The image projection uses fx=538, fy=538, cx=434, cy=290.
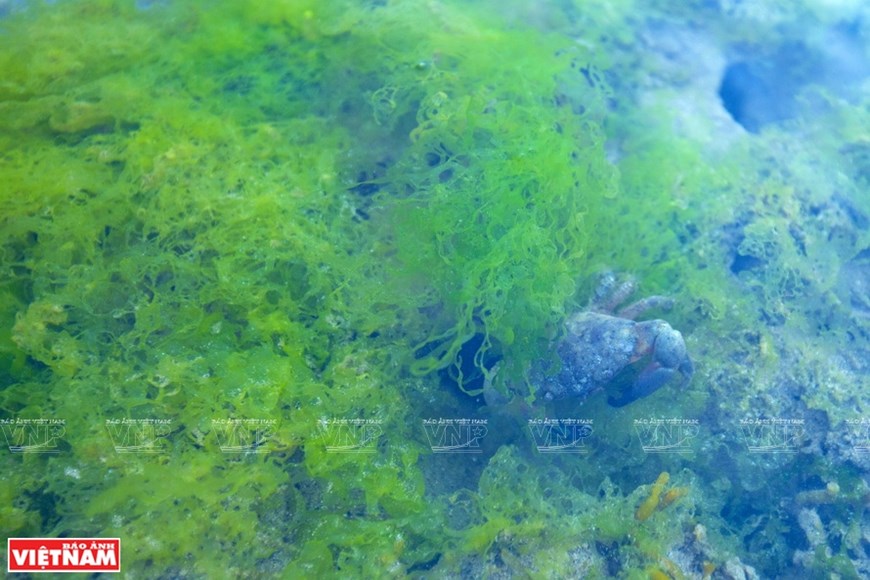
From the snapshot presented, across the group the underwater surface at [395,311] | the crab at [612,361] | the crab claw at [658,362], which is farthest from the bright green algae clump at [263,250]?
the crab claw at [658,362]

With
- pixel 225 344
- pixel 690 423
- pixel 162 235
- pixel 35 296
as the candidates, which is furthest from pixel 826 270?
pixel 35 296

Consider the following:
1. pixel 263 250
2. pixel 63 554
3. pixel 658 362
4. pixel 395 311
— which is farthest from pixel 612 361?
pixel 63 554

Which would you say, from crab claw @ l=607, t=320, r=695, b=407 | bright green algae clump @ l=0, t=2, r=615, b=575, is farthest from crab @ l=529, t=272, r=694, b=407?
bright green algae clump @ l=0, t=2, r=615, b=575

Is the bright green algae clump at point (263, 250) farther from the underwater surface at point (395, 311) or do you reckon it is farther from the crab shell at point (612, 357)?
the crab shell at point (612, 357)

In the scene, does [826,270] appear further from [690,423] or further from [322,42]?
[322,42]

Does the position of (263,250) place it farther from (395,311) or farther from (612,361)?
(612,361)

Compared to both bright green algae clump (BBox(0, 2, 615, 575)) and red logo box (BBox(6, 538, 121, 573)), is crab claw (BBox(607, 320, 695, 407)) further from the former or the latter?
red logo box (BBox(6, 538, 121, 573))
